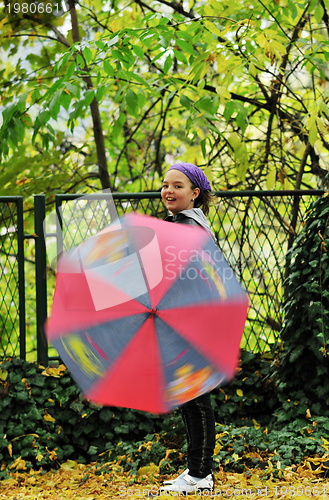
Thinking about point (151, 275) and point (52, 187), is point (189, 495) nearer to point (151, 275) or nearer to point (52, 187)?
point (151, 275)

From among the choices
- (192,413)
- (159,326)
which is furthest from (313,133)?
(192,413)

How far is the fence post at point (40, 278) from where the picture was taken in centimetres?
349

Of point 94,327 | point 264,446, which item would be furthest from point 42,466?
point 94,327

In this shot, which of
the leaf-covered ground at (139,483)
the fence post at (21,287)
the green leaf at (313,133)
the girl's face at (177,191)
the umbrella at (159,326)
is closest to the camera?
the umbrella at (159,326)

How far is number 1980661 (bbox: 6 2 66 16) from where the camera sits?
4.69 metres

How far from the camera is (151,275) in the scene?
6.27 ft

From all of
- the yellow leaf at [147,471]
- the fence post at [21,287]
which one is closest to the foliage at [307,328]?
the yellow leaf at [147,471]

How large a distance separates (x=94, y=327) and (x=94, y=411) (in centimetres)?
160

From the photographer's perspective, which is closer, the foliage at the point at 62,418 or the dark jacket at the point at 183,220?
the dark jacket at the point at 183,220

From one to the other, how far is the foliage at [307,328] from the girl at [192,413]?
1.05m

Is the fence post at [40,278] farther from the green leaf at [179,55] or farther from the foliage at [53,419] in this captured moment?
the green leaf at [179,55]

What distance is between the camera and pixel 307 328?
3.10 m

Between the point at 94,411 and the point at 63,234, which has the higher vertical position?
the point at 63,234

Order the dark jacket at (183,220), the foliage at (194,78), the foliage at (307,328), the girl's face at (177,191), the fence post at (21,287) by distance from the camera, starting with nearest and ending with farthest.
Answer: the dark jacket at (183,220)
the girl's face at (177,191)
the foliage at (307,328)
the foliage at (194,78)
the fence post at (21,287)
